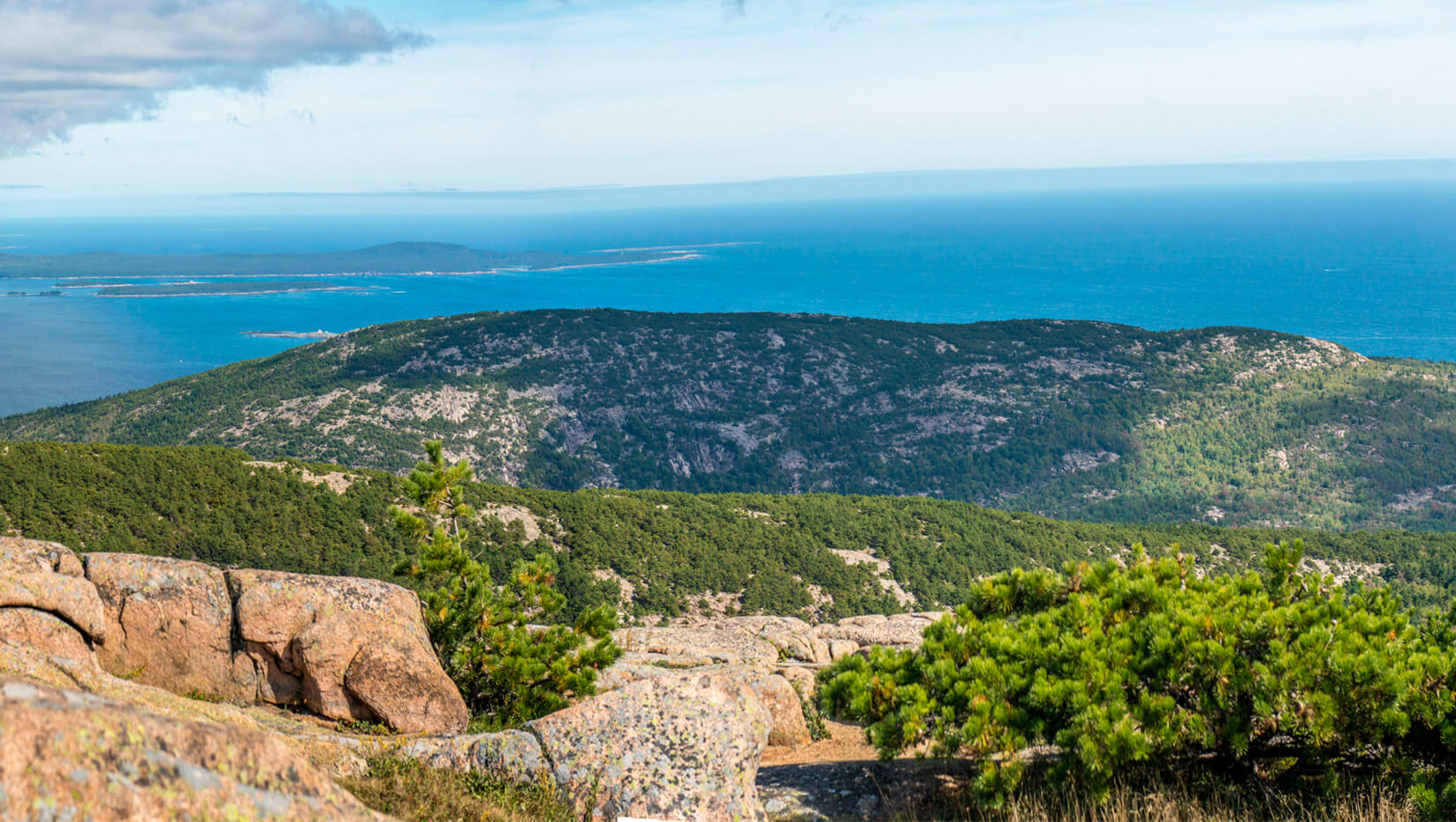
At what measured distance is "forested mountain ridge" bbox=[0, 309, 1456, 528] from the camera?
4006 inches

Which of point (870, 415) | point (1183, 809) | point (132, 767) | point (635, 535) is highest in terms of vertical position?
point (132, 767)

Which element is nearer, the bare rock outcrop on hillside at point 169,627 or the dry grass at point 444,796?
the dry grass at point 444,796

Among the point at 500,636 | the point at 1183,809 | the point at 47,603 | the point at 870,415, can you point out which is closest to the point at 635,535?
the point at 500,636

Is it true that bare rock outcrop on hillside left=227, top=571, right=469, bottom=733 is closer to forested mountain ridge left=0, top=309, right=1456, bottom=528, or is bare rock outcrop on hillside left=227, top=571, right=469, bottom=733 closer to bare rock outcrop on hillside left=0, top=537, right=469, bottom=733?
bare rock outcrop on hillside left=0, top=537, right=469, bottom=733

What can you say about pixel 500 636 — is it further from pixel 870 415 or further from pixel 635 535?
pixel 870 415

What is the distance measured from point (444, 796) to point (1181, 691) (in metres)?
9.00

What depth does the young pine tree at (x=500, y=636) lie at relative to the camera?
15.0 m

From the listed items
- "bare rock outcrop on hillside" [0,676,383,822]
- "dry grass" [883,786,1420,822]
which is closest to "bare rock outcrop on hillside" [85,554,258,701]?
"bare rock outcrop on hillside" [0,676,383,822]

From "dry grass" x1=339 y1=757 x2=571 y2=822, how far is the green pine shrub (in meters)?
4.36

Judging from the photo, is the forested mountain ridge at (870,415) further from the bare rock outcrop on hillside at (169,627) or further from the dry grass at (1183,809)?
the dry grass at (1183,809)

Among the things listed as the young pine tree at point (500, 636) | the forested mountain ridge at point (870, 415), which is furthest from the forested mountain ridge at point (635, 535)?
the forested mountain ridge at point (870, 415)

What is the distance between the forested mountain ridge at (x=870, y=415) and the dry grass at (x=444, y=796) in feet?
300

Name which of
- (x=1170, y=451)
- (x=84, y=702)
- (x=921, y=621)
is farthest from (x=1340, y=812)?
(x=1170, y=451)

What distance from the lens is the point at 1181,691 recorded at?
35.6 ft
